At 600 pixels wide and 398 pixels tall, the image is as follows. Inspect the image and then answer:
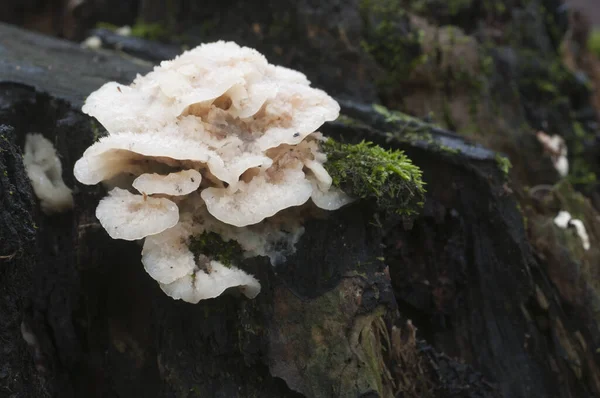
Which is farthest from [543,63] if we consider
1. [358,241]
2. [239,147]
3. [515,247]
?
[239,147]

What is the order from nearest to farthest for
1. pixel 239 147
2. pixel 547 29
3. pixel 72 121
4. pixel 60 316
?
1. pixel 239 147
2. pixel 72 121
3. pixel 60 316
4. pixel 547 29

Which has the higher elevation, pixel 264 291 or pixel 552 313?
pixel 264 291

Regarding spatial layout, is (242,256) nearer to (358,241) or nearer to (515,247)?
(358,241)

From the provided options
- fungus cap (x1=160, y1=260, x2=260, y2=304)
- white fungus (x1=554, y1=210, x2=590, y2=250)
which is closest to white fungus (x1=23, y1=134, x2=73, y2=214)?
fungus cap (x1=160, y1=260, x2=260, y2=304)

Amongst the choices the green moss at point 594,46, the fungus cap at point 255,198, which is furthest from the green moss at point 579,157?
the green moss at point 594,46

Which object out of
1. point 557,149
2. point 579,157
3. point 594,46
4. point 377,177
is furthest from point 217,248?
point 594,46

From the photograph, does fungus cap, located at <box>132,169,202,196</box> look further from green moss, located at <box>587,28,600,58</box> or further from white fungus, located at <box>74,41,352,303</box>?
green moss, located at <box>587,28,600,58</box>
